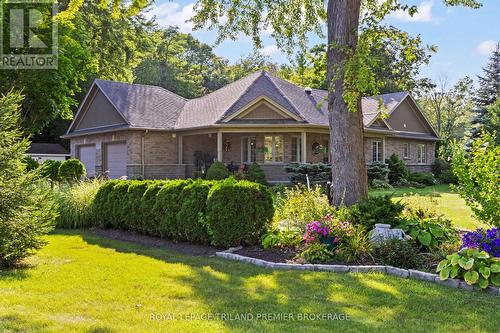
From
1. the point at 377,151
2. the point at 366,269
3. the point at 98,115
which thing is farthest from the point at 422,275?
the point at 98,115

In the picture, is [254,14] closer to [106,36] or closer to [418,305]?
[418,305]

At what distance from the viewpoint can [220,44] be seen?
12602 mm

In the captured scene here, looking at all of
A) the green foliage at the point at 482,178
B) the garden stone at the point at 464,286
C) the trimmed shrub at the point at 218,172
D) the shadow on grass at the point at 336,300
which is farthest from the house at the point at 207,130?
the garden stone at the point at 464,286

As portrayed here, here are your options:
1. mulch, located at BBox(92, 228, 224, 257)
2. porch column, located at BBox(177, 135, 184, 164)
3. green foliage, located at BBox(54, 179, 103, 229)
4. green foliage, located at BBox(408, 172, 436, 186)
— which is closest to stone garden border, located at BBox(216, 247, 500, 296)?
mulch, located at BBox(92, 228, 224, 257)

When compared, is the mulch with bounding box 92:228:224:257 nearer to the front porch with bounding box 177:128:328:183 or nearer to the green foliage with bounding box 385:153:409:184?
the front porch with bounding box 177:128:328:183

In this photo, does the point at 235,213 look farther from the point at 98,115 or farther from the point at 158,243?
the point at 98,115

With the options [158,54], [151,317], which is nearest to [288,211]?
[151,317]

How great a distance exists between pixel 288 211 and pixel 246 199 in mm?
881

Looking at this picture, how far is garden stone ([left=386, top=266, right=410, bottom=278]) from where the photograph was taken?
5.72 metres

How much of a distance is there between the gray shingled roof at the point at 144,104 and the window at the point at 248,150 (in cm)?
380

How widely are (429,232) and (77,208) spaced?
8124mm

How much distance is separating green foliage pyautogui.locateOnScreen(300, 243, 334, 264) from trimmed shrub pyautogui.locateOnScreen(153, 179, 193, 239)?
2.60 m

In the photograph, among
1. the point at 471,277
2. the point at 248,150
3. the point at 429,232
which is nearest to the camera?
the point at 471,277

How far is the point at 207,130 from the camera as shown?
20.8m
